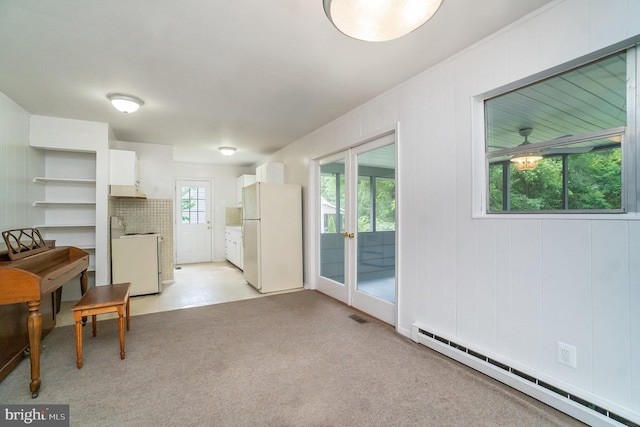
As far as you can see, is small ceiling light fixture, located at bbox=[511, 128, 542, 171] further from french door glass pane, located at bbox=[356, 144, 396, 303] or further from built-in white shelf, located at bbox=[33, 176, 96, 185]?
built-in white shelf, located at bbox=[33, 176, 96, 185]

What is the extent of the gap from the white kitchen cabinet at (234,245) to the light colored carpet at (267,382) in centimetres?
304

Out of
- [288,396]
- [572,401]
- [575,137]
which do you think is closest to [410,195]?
[575,137]

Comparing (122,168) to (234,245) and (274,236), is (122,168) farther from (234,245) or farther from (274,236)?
(234,245)

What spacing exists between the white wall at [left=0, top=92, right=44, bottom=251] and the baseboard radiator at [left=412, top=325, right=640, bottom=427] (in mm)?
4187

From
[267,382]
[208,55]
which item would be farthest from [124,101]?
[267,382]

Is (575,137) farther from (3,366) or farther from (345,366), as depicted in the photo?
(3,366)

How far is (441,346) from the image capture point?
7.79ft

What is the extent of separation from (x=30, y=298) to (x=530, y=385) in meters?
3.31

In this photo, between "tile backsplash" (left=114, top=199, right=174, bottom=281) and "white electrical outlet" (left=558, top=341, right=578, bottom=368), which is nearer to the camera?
"white electrical outlet" (left=558, top=341, right=578, bottom=368)

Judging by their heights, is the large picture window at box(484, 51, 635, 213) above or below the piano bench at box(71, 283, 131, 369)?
above

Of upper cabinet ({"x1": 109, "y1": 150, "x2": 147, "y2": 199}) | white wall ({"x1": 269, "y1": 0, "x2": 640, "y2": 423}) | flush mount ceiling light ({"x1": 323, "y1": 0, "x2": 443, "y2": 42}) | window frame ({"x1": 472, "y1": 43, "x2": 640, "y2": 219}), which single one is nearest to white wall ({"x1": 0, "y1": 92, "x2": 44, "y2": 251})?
upper cabinet ({"x1": 109, "y1": 150, "x2": 147, "y2": 199})

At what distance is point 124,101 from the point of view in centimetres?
305

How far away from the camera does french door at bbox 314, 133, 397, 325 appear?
3.12m

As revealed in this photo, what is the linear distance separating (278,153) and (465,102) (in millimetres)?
4129
